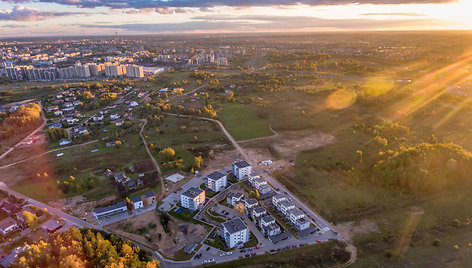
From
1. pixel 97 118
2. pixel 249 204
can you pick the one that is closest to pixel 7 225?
pixel 249 204

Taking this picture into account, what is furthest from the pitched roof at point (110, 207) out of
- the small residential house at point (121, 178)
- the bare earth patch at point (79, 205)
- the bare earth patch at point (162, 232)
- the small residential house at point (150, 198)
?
the small residential house at point (121, 178)

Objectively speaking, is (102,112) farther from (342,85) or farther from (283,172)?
(342,85)

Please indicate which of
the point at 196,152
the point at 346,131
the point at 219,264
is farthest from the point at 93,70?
the point at 219,264

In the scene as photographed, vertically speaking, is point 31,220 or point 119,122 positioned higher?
point 119,122

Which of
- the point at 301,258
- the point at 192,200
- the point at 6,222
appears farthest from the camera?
the point at 192,200

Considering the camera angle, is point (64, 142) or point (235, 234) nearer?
point (235, 234)

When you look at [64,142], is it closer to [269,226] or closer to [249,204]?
[249,204]
